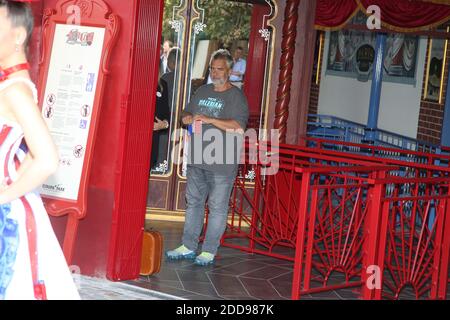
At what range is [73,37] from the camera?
654 cm

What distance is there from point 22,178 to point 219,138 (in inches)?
171

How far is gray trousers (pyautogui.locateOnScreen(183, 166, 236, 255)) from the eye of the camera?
7.48 metres

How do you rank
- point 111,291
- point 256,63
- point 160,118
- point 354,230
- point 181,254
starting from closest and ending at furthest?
point 111,291 < point 354,230 < point 181,254 < point 160,118 < point 256,63

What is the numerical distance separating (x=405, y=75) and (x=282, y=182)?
6656 mm

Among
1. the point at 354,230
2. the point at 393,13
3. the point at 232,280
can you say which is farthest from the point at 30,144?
the point at 393,13

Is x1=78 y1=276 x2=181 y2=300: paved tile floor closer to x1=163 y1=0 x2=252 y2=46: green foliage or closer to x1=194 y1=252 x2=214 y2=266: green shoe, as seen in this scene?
x1=194 y1=252 x2=214 y2=266: green shoe

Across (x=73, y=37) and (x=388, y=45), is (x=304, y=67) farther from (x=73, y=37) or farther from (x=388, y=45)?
(x=388, y=45)

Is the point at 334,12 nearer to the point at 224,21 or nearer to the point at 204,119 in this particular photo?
the point at 224,21

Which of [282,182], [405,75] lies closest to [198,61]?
[282,182]

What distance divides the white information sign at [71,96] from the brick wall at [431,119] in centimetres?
721

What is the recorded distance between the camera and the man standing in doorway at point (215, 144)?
7379 millimetres

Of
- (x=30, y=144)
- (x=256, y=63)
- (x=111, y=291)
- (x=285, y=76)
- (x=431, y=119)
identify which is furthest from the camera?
(x=431, y=119)

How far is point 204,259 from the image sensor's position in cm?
760

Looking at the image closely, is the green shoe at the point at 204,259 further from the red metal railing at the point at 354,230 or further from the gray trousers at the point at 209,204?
the red metal railing at the point at 354,230
